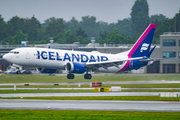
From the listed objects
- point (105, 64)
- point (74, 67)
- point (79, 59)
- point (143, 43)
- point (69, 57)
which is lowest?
point (74, 67)

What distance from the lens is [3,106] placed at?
2628 cm

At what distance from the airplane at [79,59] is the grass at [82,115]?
2870 centimetres

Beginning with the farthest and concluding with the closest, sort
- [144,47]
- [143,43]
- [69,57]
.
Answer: [144,47]
[143,43]
[69,57]

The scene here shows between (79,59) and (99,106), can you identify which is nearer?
(99,106)

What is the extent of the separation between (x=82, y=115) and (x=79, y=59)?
34376 mm

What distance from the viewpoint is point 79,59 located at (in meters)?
56.8

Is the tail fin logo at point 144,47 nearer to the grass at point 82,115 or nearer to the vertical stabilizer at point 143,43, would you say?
the vertical stabilizer at point 143,43

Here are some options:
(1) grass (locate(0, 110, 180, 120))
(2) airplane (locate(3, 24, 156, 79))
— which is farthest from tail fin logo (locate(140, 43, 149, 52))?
(1) grass (locate(0, 110, 180, 120))

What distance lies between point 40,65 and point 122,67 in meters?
16.4

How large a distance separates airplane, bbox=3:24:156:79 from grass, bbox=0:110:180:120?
2870 cm

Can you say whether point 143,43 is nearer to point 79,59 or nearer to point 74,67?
point 79,59

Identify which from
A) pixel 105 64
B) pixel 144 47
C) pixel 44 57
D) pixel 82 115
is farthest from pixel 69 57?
pixel 82 115

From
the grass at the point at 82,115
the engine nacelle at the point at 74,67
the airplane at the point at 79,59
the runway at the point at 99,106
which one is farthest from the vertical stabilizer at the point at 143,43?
the grass at the point at 82,115

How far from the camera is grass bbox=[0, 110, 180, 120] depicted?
71.0 ft
